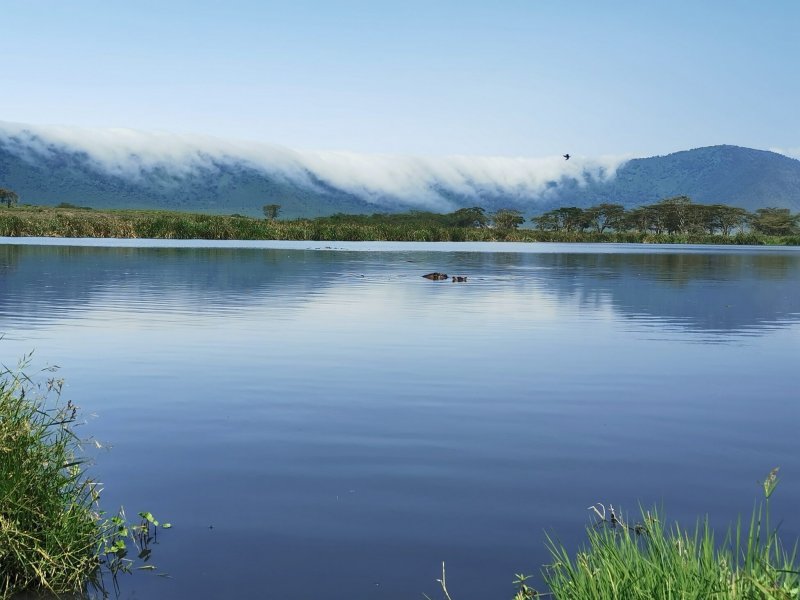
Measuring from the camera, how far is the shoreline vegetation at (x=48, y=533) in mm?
8492

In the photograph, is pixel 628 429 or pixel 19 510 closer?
pixel 19 510

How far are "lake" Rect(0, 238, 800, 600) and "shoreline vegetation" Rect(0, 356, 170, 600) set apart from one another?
414 mm

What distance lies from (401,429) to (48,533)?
710cm

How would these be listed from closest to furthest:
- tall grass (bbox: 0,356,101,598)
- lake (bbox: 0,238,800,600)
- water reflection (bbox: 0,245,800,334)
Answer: tall grass (bbox: 0,356,101,598) → lake (bbox: 0,238,800,600) → water reflection (bbox: 0,245,800,334)

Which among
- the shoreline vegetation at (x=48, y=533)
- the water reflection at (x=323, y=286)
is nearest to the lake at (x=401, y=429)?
the shoreline vegetation at (x=48, y=533)

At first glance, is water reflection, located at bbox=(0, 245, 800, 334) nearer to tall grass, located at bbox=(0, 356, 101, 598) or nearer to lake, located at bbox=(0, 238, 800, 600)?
lake, located at bbox=(0, 238, 800, 600)

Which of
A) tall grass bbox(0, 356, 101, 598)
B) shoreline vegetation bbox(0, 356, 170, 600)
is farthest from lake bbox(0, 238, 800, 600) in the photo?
tall grass bbox(0, 356, 101, 598)

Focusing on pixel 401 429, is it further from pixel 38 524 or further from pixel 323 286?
pixel 323 286

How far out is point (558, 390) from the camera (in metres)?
18.8

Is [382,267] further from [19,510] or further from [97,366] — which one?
[19,510]

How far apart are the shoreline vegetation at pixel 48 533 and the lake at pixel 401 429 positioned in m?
0.41

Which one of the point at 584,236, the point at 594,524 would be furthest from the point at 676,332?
the point at 584,236

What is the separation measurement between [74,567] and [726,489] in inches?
307

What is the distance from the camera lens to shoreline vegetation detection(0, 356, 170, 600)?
334 inches
